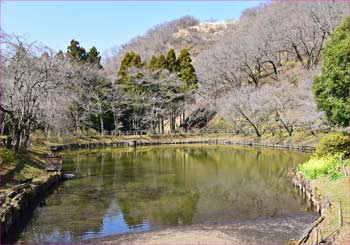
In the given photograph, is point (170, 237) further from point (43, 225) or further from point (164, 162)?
point (164, 162)

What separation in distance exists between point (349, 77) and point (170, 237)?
1349 centimetres

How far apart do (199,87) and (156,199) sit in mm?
40339

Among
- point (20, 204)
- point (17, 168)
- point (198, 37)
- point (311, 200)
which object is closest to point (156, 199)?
point (20, 204)

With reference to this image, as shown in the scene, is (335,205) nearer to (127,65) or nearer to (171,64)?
(171,64)

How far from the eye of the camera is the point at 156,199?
15242 millimetres

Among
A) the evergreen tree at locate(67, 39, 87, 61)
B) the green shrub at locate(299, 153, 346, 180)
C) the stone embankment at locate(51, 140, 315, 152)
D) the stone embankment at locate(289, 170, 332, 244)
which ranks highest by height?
the evergreen tree at locate(67, 39, 87, 61)

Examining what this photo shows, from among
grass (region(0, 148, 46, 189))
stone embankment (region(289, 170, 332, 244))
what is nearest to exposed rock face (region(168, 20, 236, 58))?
grass (region(0, 148, 46, 189))

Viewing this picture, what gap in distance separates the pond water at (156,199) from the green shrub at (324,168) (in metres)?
1.09

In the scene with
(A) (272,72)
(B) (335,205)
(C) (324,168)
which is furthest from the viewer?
(A) (272,72)

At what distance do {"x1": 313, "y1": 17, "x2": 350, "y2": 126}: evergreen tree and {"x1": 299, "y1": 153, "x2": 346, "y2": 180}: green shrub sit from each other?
119 inches

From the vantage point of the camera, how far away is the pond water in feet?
38.9

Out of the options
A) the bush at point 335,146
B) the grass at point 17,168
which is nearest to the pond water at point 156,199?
the grass at point 17,168

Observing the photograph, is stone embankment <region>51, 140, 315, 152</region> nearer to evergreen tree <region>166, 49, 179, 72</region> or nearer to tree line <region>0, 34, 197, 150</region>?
tree line <region>0, 34, 197, 150</region>

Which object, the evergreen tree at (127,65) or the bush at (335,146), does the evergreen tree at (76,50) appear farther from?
the bush at (335,146)
